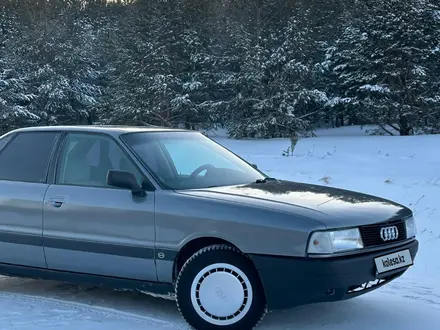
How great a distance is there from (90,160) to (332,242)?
232cm

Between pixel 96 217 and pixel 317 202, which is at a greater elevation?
pixel 317 202

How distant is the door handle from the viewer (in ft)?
16.8

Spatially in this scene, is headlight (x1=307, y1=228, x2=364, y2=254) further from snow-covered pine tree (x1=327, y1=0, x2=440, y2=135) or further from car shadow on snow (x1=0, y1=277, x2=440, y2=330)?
snow-covered pine tree (x1=327, y1=0, x2=440, y2=135)

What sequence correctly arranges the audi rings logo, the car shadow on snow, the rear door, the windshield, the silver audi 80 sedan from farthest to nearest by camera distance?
the rear door
the windshield
the car shadow on snow
the audi rings logo
the silver audi 80 sedan

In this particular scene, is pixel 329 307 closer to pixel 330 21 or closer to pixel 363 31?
pixel 363 31

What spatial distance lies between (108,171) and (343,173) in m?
9.62

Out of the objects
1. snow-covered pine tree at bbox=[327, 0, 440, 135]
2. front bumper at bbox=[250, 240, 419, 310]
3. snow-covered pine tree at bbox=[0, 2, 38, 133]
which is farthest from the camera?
snow-covered pine tree at bbox=[0, 2, 38, 133]

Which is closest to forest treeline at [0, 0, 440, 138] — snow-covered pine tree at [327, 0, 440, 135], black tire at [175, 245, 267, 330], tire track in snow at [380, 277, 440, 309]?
snow-covered pine tree at [327, 0, 440, 135]

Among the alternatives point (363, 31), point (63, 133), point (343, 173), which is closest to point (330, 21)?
point (363, 31)

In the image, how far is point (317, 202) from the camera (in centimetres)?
454

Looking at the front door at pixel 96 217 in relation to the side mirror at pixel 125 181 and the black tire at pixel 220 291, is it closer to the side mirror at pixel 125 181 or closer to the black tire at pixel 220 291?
the side mirror at pixel 125 181

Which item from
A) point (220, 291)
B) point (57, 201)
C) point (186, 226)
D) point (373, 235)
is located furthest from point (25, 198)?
point (373, 235)

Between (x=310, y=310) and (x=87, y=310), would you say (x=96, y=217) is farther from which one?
(x=310, y=310)

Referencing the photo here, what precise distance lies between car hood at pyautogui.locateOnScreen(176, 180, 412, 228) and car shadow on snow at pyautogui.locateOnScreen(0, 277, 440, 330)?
32.6 inches
